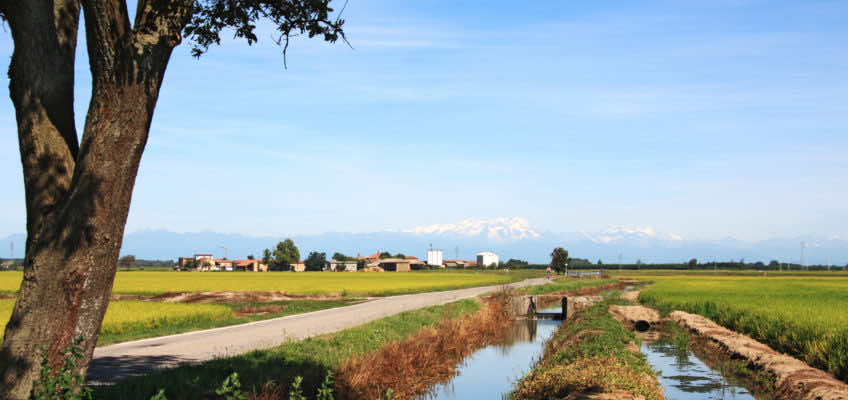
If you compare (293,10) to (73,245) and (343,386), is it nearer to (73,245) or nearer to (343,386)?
(73,245)

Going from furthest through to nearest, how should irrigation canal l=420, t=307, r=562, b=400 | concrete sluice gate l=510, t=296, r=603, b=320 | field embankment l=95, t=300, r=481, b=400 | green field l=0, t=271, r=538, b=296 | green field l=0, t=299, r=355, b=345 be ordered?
green field l=0, t=271, r=538, b=296 → concrete sluice gate l=510, t=296, r=603, b=320 → green field l=0, t=299, r=355, b=345 → irrigation canal l=420, t=307, r=562, b=400 → field embankment l=95, t=300, r=481, b=400

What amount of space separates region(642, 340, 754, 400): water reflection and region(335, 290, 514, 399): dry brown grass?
538 centimetres

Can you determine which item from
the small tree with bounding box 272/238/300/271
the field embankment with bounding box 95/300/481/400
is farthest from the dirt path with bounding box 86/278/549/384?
the small tree with bounding box 272/238/300/271

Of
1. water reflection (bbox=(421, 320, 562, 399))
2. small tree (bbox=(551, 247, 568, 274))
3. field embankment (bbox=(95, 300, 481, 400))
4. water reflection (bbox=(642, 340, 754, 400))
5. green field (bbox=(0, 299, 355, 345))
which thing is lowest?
water reflection (bbox=(421, 320, 562, 399))

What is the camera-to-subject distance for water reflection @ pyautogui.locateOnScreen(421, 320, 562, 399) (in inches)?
630

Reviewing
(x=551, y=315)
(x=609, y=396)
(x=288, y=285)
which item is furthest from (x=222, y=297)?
(x=609, y=396)

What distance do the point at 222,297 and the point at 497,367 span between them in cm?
2593

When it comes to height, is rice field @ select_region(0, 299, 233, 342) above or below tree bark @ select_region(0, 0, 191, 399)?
below

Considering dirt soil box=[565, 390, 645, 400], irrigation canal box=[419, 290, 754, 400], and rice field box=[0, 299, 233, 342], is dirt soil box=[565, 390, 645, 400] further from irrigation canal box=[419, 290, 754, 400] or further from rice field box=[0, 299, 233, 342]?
rice field box=[0, 299, 233, 342]

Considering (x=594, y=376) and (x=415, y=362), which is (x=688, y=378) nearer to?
(x=594, y=376)

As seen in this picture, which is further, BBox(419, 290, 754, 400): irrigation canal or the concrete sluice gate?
the concrete sluice gate

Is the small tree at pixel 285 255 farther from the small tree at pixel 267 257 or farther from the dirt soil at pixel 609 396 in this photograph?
the dirt soil at pixel 609 396

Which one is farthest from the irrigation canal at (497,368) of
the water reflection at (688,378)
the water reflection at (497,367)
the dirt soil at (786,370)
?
the dirt soil at (786,370)

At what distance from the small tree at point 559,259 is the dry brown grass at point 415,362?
100m
